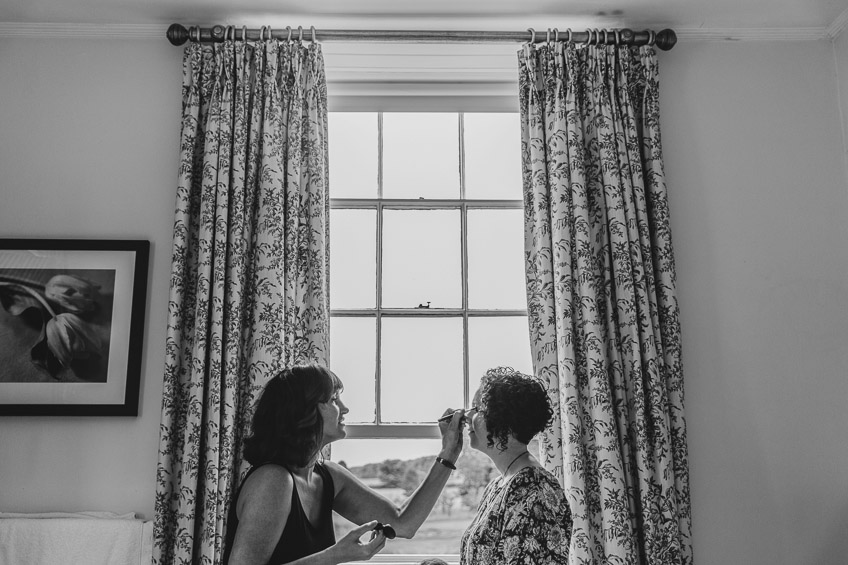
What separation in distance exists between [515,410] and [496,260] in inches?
48.1

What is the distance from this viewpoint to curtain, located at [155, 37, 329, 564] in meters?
2.66

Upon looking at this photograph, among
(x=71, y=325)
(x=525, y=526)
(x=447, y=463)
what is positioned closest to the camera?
(x=525, y=526)

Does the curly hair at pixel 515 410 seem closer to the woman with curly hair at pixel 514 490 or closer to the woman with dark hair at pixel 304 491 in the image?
the woman with curly hair at pixel 514 490

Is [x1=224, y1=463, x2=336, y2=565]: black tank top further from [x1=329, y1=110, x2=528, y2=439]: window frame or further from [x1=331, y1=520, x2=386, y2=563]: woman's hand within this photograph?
[x1=329, y1=110, x2=528, y2=439]: window frame

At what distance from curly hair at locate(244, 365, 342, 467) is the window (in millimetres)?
919

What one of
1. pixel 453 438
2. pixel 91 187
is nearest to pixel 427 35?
pixel 91 187

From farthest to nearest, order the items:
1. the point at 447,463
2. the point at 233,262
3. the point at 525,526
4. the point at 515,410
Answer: the point at 233,262 < the point at 447,463 < the point at 515,410 < the point at 525,526

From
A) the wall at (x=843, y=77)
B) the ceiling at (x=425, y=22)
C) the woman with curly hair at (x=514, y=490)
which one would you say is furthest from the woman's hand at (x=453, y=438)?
the wall at (x=843, y=77)

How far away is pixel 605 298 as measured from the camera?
2.88 meters

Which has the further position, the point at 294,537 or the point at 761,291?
the point at 761,291

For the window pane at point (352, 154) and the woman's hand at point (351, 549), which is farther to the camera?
the window pane at point (352, 154)

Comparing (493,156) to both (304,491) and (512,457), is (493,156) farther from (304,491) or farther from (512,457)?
(304,491)

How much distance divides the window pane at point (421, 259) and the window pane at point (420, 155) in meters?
0.11

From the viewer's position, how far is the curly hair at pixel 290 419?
2.09 metres
